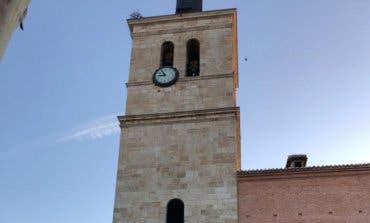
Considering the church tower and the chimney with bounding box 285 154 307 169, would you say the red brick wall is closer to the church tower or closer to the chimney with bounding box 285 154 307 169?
the church tower

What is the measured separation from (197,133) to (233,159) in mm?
1319

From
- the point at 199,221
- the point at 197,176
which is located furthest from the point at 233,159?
the point at 199,221

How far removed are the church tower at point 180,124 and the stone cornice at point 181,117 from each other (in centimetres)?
3

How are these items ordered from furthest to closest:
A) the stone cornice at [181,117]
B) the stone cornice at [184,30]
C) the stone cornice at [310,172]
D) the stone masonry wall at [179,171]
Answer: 1. the stone cornice at [184,30]
2. the stone cornice at [181,117]
3. the stone masonry wall at [179,171]
4. the stone cornice at [310,172]

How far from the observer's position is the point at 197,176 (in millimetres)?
14125

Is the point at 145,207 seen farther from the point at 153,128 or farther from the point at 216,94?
the point at 216,94

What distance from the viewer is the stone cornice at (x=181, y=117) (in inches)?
595

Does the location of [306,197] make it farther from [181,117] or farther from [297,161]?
[181,117]

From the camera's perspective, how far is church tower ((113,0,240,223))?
1376 cm

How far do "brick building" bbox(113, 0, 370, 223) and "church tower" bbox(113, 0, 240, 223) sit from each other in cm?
3

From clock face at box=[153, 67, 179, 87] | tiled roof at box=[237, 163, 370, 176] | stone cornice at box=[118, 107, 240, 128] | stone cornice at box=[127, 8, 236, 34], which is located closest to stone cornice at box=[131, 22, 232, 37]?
stone cornice at box=[127, 8, 236, 34]

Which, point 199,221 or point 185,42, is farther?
point 185,42

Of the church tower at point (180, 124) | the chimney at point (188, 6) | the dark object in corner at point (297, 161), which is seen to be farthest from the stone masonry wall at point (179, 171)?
the chimney at point (188, 6)

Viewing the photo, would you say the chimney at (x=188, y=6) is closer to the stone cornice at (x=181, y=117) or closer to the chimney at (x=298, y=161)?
the stone cornice at (x=181, y=117)
